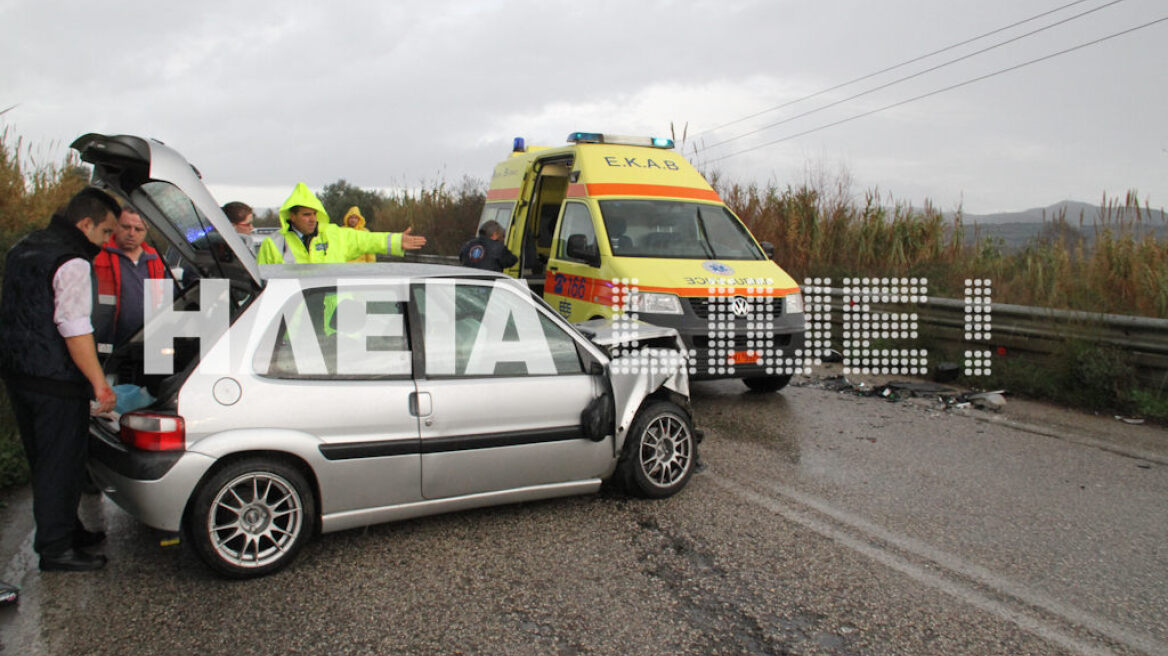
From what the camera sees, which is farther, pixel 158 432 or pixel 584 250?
pixel 584 250

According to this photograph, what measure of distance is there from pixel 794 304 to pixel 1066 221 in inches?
201

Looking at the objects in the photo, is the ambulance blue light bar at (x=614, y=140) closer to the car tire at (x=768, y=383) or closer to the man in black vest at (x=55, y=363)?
the car tire at (x=768, y=383)

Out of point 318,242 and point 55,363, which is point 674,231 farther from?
point 55,363

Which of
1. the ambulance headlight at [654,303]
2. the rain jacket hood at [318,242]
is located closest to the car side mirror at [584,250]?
the ambulance headlight at [654,303]

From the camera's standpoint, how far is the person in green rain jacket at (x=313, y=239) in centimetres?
643

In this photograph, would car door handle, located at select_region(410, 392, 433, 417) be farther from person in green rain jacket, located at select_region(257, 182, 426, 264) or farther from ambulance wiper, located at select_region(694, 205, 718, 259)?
ambulance wiper, located at select_region(694, 205, 718, 259)

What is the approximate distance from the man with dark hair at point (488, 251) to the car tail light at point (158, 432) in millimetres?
5695

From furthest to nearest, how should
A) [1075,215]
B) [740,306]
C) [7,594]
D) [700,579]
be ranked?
[1075,215]
[740,306]
[700,579]
[7,594]

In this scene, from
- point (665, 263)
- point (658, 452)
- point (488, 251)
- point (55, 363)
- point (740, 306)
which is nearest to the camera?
point (55, 363)

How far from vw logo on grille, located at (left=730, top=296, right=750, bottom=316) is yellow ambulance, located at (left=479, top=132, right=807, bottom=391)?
0.01m

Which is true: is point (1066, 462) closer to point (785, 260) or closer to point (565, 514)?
point (565, 514)

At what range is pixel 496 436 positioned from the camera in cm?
453

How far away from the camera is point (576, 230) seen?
29.4 ft

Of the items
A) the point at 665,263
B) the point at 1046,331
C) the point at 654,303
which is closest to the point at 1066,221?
the point at 1046,331
